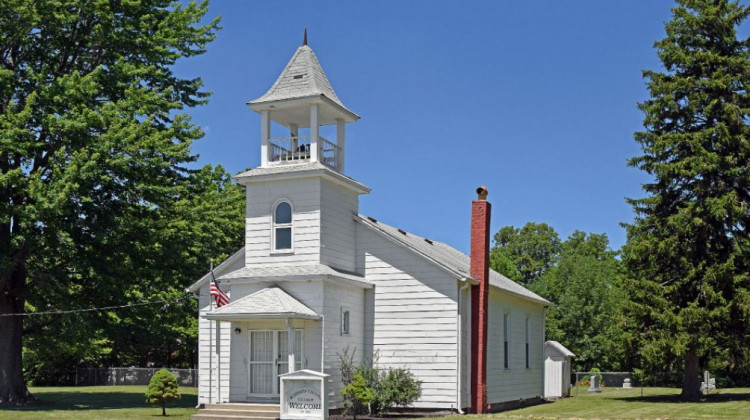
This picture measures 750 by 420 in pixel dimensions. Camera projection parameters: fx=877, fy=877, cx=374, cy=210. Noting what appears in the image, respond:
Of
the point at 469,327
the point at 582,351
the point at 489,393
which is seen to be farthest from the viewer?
the point at 582,351

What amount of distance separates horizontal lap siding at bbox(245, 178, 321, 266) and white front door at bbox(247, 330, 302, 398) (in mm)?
2514

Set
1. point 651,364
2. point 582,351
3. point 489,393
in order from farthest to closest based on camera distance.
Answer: point 582,351 < point 651,364 < point 489,393

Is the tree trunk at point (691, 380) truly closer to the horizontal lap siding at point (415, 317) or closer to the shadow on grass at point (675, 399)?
the shadow on grass at point (675, 399)

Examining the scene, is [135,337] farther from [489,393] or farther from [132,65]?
[489,393]

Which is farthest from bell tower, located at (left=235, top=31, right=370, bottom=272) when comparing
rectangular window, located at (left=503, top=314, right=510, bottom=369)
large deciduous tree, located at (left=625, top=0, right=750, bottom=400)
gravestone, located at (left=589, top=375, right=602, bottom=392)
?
gravestone, located at (left=589, top=375, right=602, bottom=392)

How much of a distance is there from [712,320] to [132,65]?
2543 cm

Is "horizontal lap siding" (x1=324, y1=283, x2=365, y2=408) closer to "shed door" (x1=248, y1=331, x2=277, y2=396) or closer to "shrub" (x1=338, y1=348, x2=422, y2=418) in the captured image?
"shrub" (x1=338, y1=348, x2=422, y2=418)

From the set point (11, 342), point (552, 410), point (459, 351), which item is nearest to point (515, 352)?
point (552, 410)

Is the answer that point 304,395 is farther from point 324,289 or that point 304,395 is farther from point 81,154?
point 81,154

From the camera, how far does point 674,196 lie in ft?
123

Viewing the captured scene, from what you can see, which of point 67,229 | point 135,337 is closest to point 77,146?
point 67,229

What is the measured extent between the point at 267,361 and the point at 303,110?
887 cm

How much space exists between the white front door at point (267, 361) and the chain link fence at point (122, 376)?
31.1m

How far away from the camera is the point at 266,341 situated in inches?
1104
